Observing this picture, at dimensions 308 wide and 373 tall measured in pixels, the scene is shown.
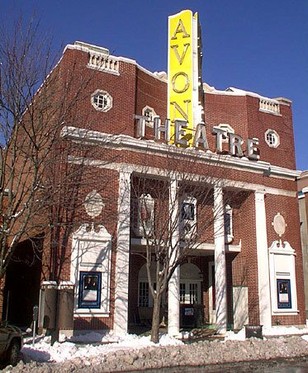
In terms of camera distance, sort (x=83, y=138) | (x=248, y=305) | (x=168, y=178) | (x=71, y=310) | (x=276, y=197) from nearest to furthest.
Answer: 1. (x=71, y=310)
2. (x=83, y=138)
3. (x=168, y=178)
4. (x=248, y=305)
5. (x=276, y=197)

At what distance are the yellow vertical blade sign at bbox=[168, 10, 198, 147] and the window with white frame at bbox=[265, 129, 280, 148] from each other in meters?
5.30

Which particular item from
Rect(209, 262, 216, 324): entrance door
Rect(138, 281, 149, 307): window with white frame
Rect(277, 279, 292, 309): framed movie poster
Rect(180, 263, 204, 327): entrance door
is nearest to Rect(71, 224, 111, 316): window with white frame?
Rect(138, 281, 149, 307): window with white frame

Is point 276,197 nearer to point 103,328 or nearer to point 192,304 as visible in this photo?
point 192,304

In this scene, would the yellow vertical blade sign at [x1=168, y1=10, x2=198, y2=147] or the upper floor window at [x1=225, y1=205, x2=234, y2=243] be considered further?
the yellow vertical blade sign at [x1=168, y1=10, x2=198, y2=147]

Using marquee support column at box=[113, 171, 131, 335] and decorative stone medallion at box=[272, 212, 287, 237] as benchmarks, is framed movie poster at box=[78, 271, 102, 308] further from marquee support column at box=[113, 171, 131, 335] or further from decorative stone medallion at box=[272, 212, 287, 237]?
decorative stone medallion at box=[272, 212, 287, 237]

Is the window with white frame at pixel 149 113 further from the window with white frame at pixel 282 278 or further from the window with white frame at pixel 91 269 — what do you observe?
the window with white frame at pixel 282 278

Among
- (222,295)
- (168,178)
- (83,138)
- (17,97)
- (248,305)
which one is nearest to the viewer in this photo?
(17,97)

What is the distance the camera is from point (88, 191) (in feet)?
68.7

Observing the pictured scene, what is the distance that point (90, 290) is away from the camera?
20359 millimetres

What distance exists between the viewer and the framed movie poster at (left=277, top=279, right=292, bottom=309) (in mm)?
24812

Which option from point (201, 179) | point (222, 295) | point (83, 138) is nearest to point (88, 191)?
point (83, 138)

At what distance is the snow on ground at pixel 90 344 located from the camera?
13.8m

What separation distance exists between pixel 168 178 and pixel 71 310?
261 inches

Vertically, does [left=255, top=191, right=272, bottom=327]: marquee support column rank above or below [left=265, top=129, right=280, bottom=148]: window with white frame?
below
